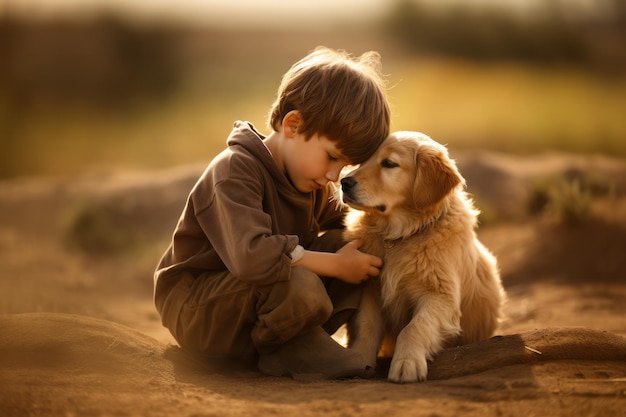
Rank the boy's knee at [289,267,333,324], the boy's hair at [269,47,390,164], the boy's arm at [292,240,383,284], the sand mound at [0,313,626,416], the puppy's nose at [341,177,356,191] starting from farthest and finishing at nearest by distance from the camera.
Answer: the puppy's nose at [341,177,356,191] → the boy's hair at [269,47,390,164] → the boy's arm at [292,240,383,284] → the boy's knee at [289,267,333,324] → the sand mound at [0,313,626,416]

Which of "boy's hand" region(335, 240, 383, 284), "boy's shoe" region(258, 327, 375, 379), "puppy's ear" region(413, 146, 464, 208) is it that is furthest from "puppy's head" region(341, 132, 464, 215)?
"boy's shoe" region(258, 327, 375, 379)

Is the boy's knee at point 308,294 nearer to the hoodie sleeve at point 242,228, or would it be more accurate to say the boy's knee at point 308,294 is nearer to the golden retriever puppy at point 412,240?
the hoodie sleeve at point 242,228

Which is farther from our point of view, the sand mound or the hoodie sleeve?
the hoodie sleeve

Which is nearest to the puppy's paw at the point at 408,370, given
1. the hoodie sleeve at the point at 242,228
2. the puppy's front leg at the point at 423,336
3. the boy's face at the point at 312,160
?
the puppy's front leg at the point at 423,336

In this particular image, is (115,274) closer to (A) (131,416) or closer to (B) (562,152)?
(A) (131,416)

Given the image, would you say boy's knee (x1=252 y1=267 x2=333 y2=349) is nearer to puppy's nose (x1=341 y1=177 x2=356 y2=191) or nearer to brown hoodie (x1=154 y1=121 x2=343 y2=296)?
brown hoodie (x1=154 y1=121 x2=343 y2=296)

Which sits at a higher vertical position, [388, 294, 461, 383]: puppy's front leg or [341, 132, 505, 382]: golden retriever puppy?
[341, 132, 505, 382]: golden retriever puppy

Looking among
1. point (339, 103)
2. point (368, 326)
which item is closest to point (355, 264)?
point (368, 326)

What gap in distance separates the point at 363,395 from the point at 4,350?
1.78 m

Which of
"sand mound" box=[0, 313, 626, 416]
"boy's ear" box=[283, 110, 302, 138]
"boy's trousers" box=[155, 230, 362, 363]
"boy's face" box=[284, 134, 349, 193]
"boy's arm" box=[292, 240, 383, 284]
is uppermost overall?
"boy's ear" box=[283, 110, 302, 138]

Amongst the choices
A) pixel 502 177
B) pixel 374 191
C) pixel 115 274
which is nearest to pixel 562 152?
pixel 502 177

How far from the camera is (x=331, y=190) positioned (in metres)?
4.14

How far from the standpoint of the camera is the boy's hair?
3.52 m

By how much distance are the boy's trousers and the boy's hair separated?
782mm
